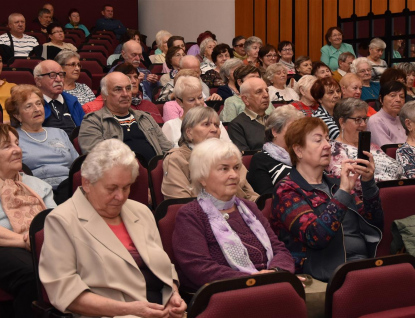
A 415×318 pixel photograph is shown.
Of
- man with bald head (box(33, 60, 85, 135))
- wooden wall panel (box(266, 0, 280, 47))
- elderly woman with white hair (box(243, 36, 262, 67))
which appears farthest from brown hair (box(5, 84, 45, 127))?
wooden wall panel (box(266, 0, 280, 47))

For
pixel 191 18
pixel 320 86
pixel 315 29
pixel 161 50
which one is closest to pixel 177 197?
pixel 320 86

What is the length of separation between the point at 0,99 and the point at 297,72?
3.58 m

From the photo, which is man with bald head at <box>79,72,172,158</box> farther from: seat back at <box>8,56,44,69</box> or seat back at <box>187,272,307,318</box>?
seat back at <box>8,56,44,69</box>

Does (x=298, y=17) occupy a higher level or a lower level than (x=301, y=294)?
higher

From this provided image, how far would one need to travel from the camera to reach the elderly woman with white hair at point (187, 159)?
3.21 m

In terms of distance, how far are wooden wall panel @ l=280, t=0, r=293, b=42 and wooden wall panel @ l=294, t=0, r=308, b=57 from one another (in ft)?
0.35

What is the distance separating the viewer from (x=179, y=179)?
3.22m

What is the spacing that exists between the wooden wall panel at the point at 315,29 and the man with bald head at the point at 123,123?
6.20 metres

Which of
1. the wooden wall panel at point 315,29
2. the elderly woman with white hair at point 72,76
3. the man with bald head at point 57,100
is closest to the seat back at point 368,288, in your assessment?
the man with bald head at point 57,100

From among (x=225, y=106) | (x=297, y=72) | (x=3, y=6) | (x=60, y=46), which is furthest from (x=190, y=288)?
(x=3, y=6)

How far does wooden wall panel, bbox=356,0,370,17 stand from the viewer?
30.0 feet

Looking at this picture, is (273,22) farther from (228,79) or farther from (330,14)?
(228,79)

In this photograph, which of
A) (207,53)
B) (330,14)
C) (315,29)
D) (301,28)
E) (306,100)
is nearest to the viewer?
(306,100)

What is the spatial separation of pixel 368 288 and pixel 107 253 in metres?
0.87
